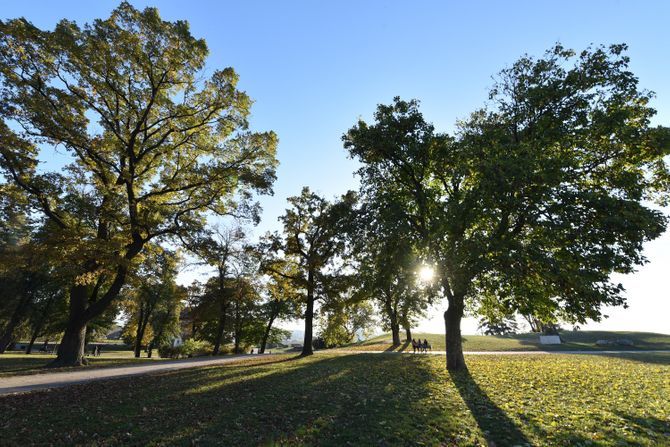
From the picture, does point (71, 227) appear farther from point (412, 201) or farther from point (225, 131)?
point (412, 201)

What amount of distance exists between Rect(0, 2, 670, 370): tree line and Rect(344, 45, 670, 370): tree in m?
0.08

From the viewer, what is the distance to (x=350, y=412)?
855cm

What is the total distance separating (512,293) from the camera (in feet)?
45.3

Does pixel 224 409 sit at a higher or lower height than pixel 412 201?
lower

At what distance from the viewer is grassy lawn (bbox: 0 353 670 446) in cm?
661

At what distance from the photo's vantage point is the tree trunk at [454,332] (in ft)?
55.9

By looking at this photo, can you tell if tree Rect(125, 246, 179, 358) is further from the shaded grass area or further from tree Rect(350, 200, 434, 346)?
tree Rect(350, 200, 434, 346)

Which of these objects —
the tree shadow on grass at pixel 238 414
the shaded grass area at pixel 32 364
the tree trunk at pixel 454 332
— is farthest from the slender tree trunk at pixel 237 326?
the tree trunk at pixel 454 332

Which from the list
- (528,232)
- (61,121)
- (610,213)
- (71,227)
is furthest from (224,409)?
(61,121)

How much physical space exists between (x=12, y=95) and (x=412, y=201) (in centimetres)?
2293

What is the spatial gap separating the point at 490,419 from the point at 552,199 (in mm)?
8889

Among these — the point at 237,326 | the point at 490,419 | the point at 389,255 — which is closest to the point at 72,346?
the point at 389,255

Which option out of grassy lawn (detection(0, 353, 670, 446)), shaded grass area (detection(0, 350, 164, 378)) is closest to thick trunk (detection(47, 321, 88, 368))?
shaded grass area (detection(0, 350, 164, 378))

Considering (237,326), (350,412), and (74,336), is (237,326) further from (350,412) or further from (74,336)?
(350,412)
